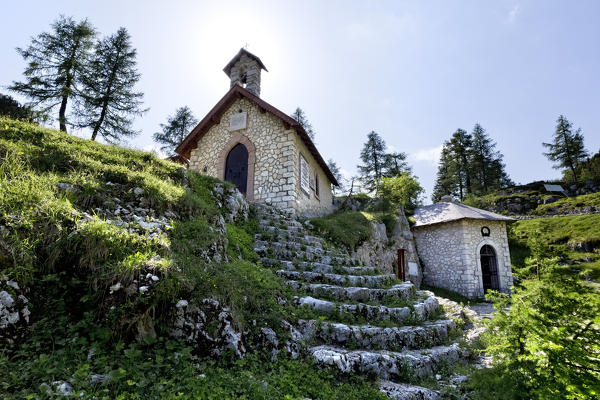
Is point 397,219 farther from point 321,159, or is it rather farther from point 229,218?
point 229,218

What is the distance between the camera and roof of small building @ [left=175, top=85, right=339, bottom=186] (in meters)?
12.0

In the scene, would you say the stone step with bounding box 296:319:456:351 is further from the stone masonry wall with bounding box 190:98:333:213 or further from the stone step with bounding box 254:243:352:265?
the stone masonry wall with bounding box 190:98:333:213

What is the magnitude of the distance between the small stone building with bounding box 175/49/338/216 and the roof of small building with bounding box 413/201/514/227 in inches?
280

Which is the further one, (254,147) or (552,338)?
(254,147)

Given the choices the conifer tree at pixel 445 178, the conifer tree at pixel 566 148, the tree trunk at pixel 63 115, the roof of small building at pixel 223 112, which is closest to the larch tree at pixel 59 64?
the tree trunk at pixel 63 115

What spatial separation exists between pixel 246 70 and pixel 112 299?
43.0 feet

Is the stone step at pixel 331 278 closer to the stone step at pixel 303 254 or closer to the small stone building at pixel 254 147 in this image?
the stone step at pixel 303 254

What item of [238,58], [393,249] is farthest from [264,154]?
[393,249]

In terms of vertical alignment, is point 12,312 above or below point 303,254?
below

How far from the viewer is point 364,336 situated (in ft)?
15.9

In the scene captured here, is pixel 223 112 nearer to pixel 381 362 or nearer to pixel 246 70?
pixel 246 70

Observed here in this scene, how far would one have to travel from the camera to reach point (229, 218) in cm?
811

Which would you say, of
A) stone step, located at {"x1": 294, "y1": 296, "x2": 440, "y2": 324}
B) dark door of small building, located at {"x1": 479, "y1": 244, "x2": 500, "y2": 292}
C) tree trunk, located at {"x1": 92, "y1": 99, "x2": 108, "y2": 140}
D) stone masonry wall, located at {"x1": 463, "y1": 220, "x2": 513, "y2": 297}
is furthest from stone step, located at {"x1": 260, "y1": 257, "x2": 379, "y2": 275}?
tree trunk, located at {"x1": 92, "y1": 99, "x2": 108, "y2": 140}

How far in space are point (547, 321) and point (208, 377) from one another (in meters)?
3.33
